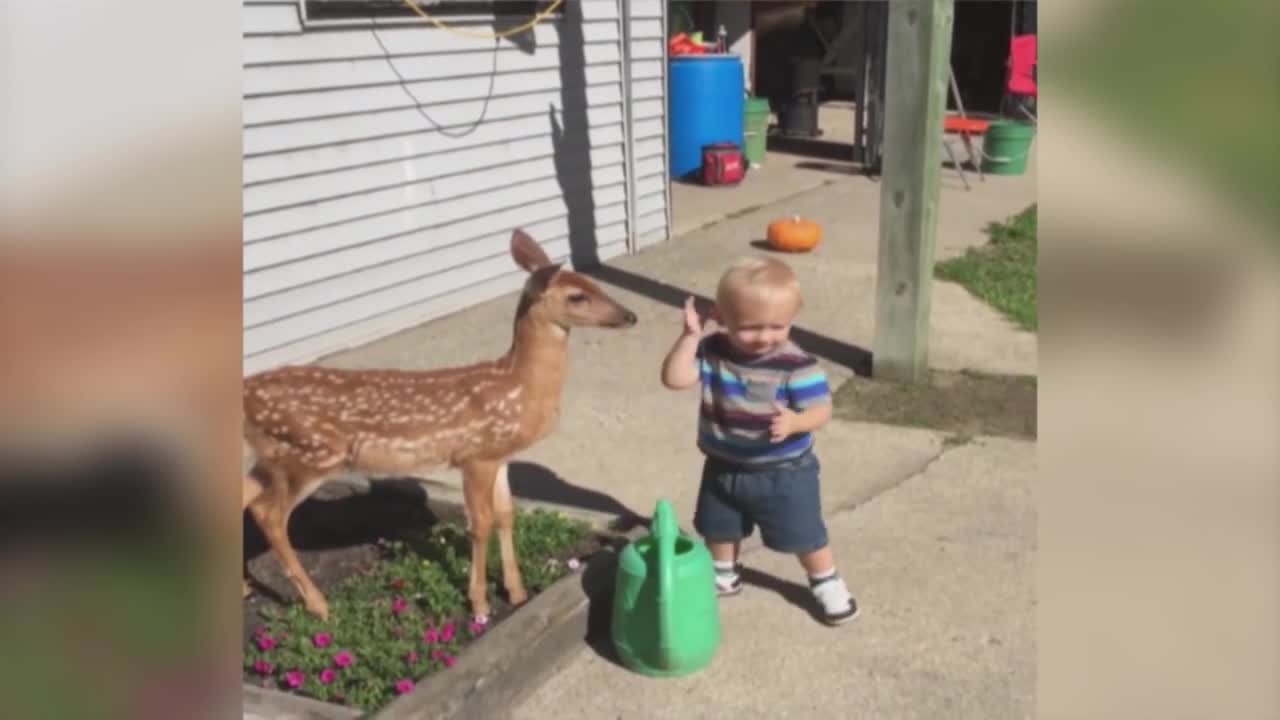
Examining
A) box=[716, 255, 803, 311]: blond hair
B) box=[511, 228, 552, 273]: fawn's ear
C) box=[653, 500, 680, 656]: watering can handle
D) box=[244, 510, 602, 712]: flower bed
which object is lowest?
box=[244, 510, 602, 712]: flower bed

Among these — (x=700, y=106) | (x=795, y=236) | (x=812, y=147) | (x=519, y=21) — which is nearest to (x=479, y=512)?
(x=519, y=21)

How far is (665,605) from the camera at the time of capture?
3.47 m

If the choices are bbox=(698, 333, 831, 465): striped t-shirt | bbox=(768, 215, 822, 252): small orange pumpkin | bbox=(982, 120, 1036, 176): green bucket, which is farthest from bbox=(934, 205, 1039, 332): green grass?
bbox=(698, 333, 831, 465): striped t-shirt

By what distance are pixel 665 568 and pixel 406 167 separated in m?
4.44

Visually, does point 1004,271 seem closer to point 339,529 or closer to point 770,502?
point 770,502

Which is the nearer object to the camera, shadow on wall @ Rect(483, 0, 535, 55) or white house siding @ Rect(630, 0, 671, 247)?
shadow on wall @ Rect(483, 0, 535, 55)

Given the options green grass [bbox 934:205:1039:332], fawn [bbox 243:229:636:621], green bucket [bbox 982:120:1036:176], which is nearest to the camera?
fawn [bbox 243:229:636:621]

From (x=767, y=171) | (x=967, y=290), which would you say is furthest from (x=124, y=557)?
(x=767, y=171)

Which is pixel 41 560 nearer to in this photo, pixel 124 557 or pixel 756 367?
pixel 124 557

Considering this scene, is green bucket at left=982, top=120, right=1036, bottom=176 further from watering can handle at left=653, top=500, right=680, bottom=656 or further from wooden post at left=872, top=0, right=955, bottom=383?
watering can handle at left=653, top=500, right=680, bottom=656

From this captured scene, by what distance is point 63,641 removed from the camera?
0.49 meters

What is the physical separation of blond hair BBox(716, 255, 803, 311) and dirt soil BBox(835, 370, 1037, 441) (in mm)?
2214

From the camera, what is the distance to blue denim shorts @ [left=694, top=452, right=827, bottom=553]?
3.75 m

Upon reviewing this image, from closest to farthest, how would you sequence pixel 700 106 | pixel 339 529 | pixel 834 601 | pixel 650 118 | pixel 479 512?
pixel 479 512
pixel 834 601
pixel 339 529
pixel 650 118
pixel 700 106
